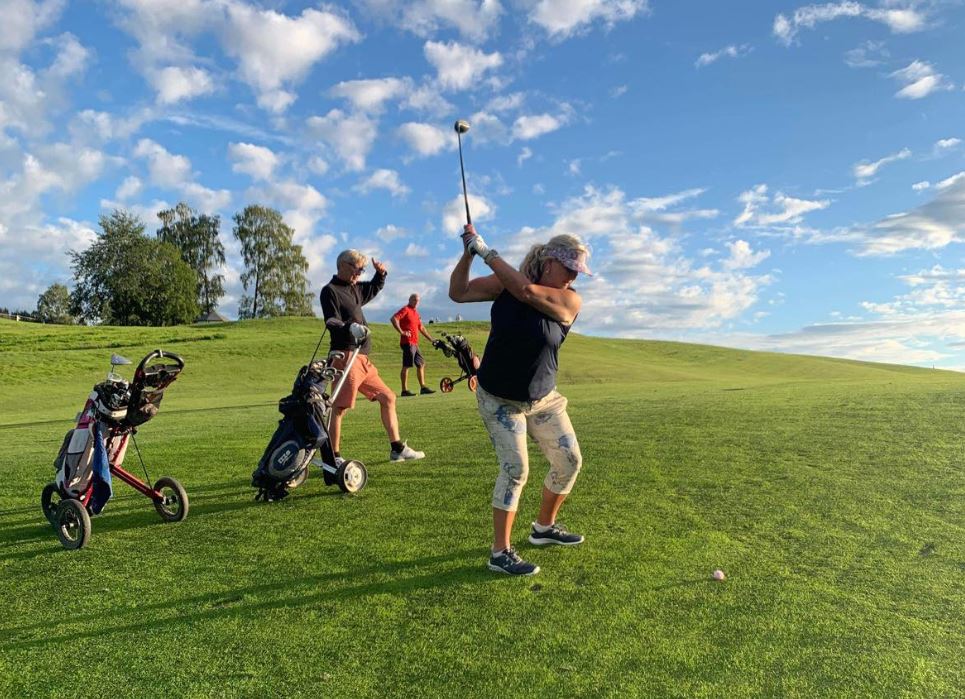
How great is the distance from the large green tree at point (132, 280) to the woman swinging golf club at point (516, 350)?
73.9 m

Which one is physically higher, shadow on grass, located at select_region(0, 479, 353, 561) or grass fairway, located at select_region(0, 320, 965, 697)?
grass fairway, located at select_region(0, 320, 965, 697)

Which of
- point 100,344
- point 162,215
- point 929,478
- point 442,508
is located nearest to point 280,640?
point 442,508

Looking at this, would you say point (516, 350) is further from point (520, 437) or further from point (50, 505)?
point (50, 505)

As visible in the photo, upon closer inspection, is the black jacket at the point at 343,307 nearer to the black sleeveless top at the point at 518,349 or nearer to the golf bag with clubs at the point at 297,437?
the golf bag with clubs at the point at 297,437

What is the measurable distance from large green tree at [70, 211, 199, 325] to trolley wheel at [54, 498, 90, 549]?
72.0m

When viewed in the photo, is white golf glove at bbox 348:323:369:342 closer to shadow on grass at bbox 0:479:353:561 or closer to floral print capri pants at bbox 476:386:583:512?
shadow on grass at bbox 0:479:353:561

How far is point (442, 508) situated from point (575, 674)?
264 centimetres

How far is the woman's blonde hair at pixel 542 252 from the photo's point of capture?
381 centimetres

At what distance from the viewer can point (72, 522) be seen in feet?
15.6

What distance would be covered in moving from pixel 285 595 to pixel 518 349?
6.43 feet

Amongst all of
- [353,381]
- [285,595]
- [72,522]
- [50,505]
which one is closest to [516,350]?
[285,595]

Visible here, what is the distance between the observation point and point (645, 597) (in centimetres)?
347

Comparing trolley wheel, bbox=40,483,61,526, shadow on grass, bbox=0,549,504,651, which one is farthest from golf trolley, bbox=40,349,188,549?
shadow on grass, bbox=0,549,504,651

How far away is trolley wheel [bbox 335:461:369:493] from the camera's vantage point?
5836 millimetres
